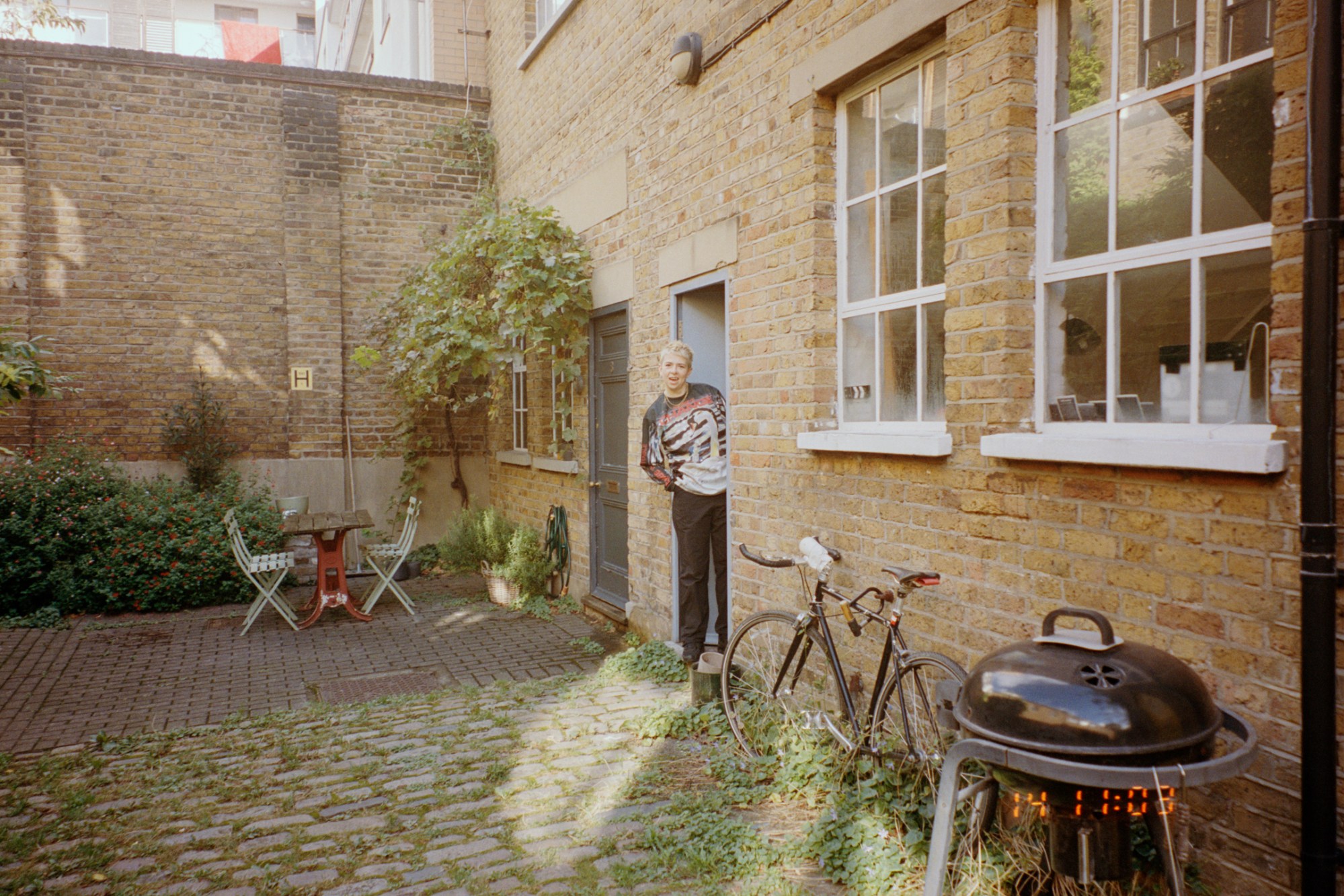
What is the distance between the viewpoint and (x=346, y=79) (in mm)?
10773

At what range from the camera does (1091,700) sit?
2.05 metres

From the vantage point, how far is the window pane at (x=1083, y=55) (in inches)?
126

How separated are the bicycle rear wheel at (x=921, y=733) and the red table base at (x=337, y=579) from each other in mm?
5597

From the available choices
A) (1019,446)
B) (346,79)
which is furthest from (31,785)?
(346,79)

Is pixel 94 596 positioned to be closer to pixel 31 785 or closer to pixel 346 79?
pixel 31 785

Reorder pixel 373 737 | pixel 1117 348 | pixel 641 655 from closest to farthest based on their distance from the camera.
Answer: pixel 1117 348
pixel 373 737
pixel 641 655

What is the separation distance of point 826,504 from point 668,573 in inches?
79.6

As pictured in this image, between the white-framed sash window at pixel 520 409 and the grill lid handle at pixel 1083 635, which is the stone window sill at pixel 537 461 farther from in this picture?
the grill lid handle at pixel 1083 635

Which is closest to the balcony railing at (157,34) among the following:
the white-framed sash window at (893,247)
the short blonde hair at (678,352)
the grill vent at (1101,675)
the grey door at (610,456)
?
the grey door at (610,456)

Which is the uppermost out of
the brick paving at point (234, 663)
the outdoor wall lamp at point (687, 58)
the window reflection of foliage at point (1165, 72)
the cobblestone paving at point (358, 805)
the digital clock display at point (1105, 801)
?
the outdoor wall lamp at point (687, 58)

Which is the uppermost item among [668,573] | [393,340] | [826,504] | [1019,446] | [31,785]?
[393,340]

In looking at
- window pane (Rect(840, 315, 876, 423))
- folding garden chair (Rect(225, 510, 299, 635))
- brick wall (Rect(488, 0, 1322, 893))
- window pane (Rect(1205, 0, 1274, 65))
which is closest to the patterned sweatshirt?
brick wall (Rect(488, 0, 1322, 893))

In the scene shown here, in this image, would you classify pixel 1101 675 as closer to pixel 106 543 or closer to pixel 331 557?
pixel 331 557

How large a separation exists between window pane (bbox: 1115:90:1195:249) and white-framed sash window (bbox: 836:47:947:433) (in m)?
0.94
